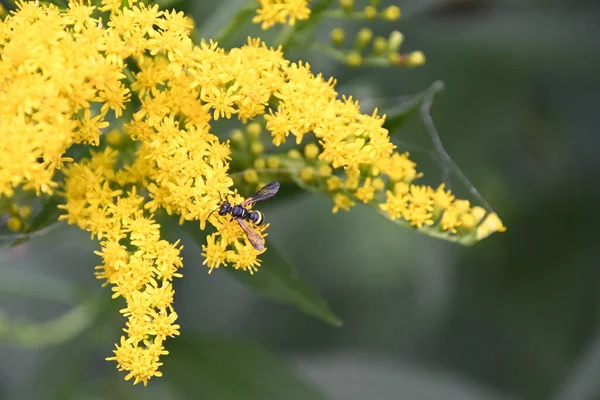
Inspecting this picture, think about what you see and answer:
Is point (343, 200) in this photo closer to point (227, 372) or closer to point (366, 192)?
point (366, 192)

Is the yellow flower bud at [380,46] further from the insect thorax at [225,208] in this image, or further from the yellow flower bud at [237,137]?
the insect thorax at [225,208]

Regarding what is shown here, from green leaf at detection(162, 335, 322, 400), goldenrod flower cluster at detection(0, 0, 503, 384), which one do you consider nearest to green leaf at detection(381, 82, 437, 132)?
goldenrod flower cluster at detection(0, 0, 503, 384)

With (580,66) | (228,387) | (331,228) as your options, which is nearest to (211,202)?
(228,387)

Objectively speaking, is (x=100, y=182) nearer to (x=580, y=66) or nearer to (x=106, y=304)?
(x=106, y=304)

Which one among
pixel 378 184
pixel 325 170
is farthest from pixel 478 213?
pixel 325 170

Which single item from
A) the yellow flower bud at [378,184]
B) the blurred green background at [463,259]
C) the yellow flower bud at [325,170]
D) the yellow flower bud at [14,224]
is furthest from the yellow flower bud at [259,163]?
the blurred green background at [463,259]

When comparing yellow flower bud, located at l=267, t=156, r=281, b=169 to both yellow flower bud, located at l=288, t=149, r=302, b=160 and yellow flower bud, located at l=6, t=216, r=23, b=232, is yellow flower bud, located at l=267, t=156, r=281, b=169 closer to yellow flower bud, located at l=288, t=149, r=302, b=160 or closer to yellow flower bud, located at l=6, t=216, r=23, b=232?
yellow flower bud, located at l=288, t=149, r=302, b=160
